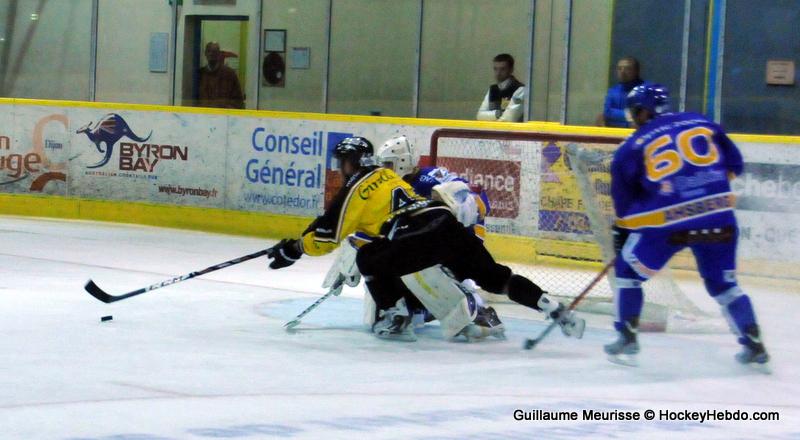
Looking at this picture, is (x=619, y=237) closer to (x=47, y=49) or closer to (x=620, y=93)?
(x=620, y=93)

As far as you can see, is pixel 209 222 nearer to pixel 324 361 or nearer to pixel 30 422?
pixel 324 361

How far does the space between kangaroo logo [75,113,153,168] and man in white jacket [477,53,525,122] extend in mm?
3592

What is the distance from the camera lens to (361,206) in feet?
20.3

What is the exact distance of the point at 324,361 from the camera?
5598mm

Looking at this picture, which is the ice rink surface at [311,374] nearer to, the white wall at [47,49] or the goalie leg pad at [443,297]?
the goalie leg pad at [443,297]

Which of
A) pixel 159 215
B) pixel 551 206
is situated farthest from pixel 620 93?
pixel 159 215

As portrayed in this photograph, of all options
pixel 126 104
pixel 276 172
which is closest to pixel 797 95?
pixel 276 172

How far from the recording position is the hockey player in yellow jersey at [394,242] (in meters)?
6.15

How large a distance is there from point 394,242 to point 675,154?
1.41 m

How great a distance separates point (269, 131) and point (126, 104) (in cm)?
170

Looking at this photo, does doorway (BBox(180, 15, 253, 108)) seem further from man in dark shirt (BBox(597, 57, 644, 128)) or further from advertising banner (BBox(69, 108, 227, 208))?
man in dark shirt (BBox(597, 57, 644, 128))

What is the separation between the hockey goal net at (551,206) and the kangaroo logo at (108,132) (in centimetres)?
442

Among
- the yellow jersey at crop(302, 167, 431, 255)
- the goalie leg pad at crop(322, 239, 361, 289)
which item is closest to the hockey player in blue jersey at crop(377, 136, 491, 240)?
the yellow jersey at crop(302, 167, 431, 255)

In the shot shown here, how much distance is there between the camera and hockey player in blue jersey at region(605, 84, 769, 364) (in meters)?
5.46
